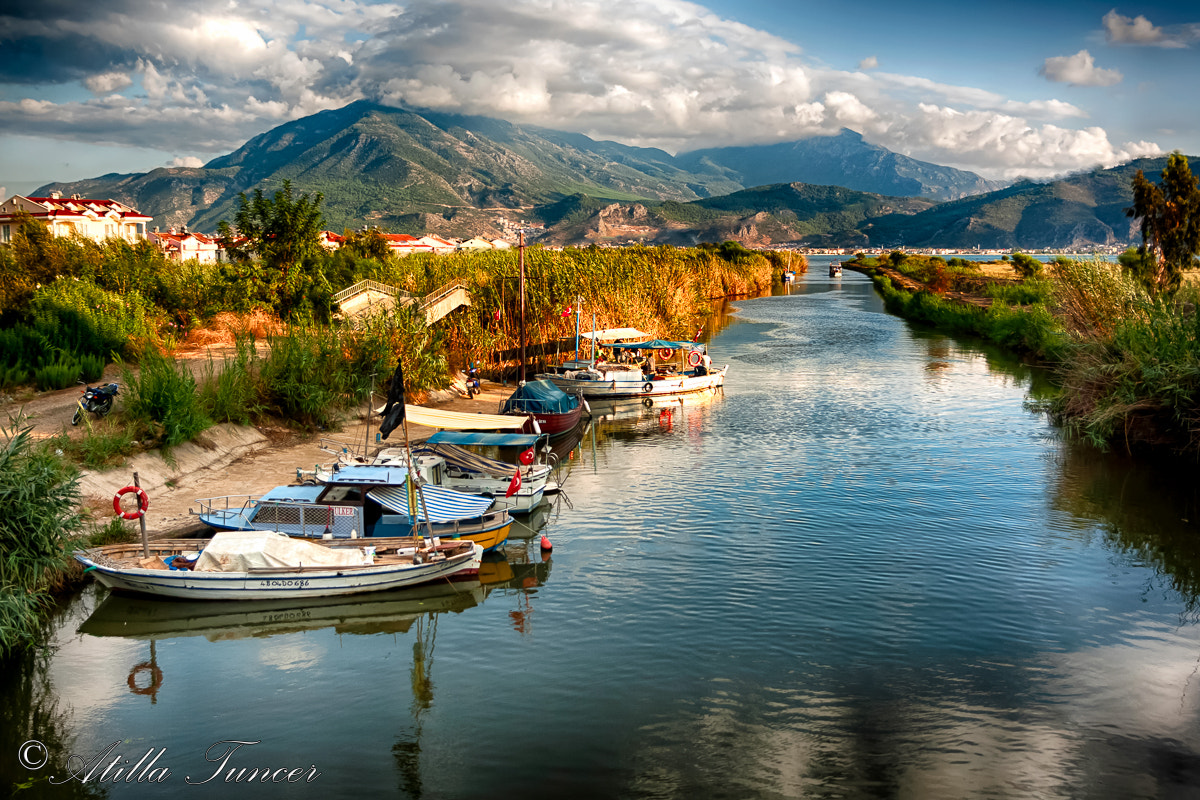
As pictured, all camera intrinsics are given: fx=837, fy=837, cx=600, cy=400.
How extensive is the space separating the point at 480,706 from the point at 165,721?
17.7 ft

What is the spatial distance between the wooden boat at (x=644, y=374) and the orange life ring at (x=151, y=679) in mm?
30458

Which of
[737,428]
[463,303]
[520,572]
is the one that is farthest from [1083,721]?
[463,303]

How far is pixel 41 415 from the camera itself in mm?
28031

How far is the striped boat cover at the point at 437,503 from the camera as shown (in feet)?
72.0

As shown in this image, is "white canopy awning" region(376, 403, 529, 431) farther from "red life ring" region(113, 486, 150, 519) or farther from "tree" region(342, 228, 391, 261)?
"tree" region(342, 228, 391, 261)

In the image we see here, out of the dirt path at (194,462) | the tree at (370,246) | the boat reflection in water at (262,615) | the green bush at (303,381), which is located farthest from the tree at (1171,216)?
the tree at (370,246)

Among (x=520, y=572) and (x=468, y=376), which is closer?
(x=520, y=572)

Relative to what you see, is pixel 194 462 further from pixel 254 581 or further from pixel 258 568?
pixel 254 581

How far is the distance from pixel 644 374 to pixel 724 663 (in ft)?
107

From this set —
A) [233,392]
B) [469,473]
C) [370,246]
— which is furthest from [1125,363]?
[370,246]

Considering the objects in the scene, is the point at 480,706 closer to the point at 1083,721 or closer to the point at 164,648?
the point at 164,648

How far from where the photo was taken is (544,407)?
3616 centimetres

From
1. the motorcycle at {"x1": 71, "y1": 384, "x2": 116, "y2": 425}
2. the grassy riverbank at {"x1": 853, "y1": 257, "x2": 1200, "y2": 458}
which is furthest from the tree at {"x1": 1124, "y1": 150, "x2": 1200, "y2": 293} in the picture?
the motorcycle at {"x1": 71, "y1": 384, "x2": 116, "y2": 425}

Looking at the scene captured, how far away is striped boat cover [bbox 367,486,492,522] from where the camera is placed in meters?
21.9
